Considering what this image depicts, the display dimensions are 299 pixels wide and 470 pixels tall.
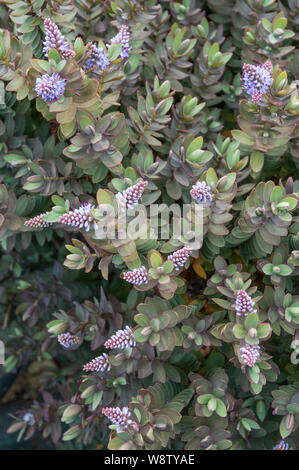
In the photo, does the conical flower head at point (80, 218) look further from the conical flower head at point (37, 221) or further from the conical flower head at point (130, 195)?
the conical flower head at point (37, 221)

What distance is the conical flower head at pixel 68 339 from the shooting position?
1825 millimetres

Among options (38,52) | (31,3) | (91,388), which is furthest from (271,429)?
(31,3)

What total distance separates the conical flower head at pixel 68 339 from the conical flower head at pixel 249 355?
67cm

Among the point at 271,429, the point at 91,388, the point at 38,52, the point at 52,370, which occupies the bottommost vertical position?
the point at 52,370

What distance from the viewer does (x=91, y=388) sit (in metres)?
1.81

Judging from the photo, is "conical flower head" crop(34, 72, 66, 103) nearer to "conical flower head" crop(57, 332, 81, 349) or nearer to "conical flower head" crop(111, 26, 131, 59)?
"conical flower head" crop(111, 26, 131, 59)

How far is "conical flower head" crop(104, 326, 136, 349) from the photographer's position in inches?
59.6

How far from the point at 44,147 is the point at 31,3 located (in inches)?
21.0

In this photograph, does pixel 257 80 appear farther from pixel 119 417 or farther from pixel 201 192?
pixel 119 417

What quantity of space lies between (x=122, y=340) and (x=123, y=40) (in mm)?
1008

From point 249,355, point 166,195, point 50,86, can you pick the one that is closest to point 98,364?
point 249,355

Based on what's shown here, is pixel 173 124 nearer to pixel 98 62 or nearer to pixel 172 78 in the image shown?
pixel 172 78

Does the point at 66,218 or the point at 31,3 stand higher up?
the point at 31,3

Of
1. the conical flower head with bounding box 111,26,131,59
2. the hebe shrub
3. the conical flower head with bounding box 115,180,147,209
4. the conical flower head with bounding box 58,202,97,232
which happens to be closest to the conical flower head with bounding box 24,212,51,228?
the hebe shrub
